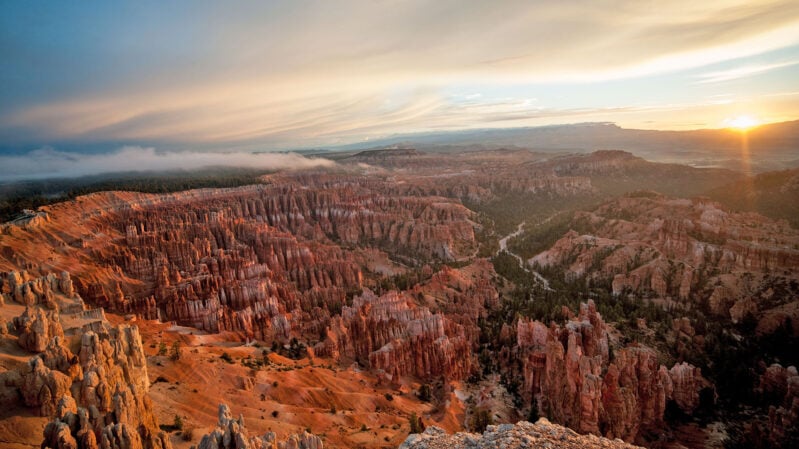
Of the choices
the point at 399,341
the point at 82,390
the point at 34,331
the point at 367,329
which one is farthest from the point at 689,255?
the point at 34,331

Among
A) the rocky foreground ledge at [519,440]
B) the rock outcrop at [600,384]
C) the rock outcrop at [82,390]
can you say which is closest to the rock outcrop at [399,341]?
the rock outcrop at [600,384]

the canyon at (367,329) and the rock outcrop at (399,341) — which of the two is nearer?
the canyon at (367,329)

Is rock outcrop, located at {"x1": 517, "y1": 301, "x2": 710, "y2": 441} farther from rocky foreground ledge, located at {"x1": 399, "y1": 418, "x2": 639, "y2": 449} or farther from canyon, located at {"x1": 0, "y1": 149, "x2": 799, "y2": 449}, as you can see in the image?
rocky foreground ledge, located at {"x1": 399, "y1": 418, "x2": 639, "y2": 449}

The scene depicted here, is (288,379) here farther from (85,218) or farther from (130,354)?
(85,218)

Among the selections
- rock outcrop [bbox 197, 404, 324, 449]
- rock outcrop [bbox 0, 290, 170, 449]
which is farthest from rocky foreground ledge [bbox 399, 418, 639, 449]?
rock outcrop [bbox 0, 290, 170, 449]

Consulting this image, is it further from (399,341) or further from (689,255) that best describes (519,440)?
(689,255)

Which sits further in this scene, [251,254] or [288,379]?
[251,254]

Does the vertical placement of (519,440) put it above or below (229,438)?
below

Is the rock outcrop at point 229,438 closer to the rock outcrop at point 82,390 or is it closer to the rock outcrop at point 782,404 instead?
the rock outcrop at point 82,390

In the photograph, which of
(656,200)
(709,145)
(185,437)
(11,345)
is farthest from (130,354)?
(709,145)
